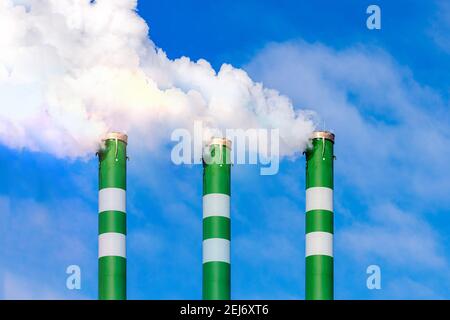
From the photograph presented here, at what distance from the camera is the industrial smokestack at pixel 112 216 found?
49.0 meters

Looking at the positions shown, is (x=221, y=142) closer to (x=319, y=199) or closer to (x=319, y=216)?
(x=319, y=199)

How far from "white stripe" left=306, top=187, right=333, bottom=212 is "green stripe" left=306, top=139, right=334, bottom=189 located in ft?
0.46

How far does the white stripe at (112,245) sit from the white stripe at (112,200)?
0.69m

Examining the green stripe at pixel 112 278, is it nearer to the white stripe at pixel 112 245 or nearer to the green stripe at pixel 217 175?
the white stripe at pixel 112 245

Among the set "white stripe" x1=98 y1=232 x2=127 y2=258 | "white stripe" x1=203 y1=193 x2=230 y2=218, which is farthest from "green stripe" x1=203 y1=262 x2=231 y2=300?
"white stripe" x1=98 y1=232 x2=127 y2=258

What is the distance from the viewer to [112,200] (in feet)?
163

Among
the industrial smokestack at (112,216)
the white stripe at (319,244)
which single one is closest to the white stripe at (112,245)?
the industrial smokestack at (112,216)

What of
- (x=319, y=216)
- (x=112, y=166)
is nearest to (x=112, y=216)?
(x=112, y=166)

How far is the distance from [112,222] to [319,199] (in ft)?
17.3
